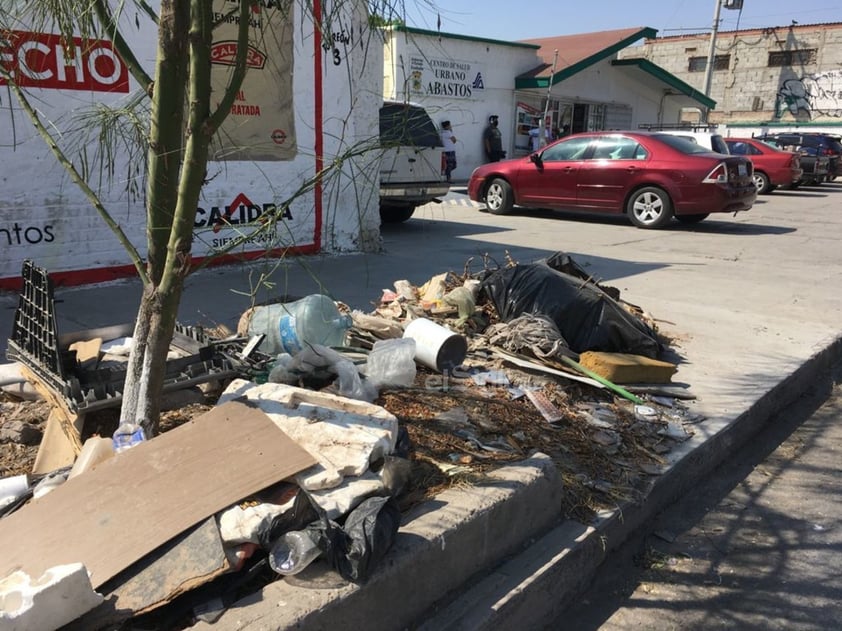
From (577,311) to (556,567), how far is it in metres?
2.60

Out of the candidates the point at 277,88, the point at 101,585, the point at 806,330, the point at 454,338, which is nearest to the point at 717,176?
the point at 806,330

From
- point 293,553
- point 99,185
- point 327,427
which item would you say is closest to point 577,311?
point 327,427

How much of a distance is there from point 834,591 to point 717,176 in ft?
33.6

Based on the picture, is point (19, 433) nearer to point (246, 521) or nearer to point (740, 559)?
point (246, 521)

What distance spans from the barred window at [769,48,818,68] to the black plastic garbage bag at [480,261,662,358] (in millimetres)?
41158

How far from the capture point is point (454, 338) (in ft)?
14.4

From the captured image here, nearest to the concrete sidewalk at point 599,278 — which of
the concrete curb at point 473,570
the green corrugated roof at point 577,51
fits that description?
the concrete curb at point 473,570

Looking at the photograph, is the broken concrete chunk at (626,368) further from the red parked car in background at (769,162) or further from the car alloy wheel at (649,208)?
the red parked car in background at (769,162)

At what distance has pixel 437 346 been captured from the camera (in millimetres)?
4289

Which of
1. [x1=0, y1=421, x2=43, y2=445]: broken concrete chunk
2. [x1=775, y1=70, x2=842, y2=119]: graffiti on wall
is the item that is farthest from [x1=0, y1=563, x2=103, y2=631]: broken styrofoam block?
[x1=775, y1=70, x2=842, y2=119]: graffiti on wall

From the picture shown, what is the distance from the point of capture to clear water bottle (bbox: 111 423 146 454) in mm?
2588

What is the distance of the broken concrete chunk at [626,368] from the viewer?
4480mm

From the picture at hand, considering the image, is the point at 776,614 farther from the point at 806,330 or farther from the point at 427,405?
the point at 806,330

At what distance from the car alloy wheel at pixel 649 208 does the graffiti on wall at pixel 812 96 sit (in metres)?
32.8
